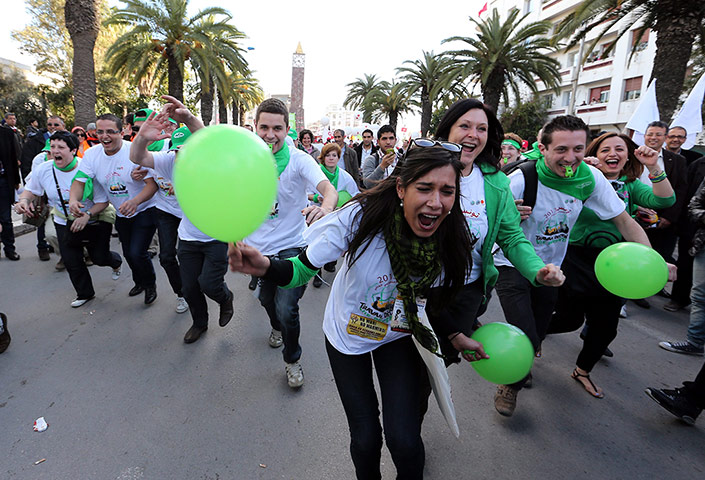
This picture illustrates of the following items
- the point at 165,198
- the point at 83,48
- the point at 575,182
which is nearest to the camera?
the point at 575,182

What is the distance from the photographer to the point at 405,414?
1745 millimetres

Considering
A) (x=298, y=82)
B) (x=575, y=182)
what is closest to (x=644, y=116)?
(x=575, y=182)

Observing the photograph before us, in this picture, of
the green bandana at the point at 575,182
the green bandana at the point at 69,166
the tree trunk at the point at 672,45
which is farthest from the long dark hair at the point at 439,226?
the tree trunk at the point at 672,45

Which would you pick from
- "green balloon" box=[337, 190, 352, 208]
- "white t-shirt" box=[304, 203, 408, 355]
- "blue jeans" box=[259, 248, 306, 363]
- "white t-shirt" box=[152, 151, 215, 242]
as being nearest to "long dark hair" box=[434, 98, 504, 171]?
"white t-shirt" box=[304, 203, 408, 355]

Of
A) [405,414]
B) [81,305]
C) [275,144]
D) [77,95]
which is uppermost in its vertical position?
[77,95]

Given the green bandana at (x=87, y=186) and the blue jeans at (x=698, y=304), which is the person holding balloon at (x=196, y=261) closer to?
the green bandana at (x=87, y=186)

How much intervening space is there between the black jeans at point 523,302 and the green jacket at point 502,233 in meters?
0.54

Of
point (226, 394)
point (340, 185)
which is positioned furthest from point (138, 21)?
point (226, 394)

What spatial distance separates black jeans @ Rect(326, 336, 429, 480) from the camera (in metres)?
1.71

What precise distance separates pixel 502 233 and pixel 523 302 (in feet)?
2.39

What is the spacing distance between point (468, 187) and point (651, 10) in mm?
12437

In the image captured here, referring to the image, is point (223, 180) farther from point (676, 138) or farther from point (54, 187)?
point (676, 138)

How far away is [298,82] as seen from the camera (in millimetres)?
41281

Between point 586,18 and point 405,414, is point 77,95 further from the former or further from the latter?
point 586,18
